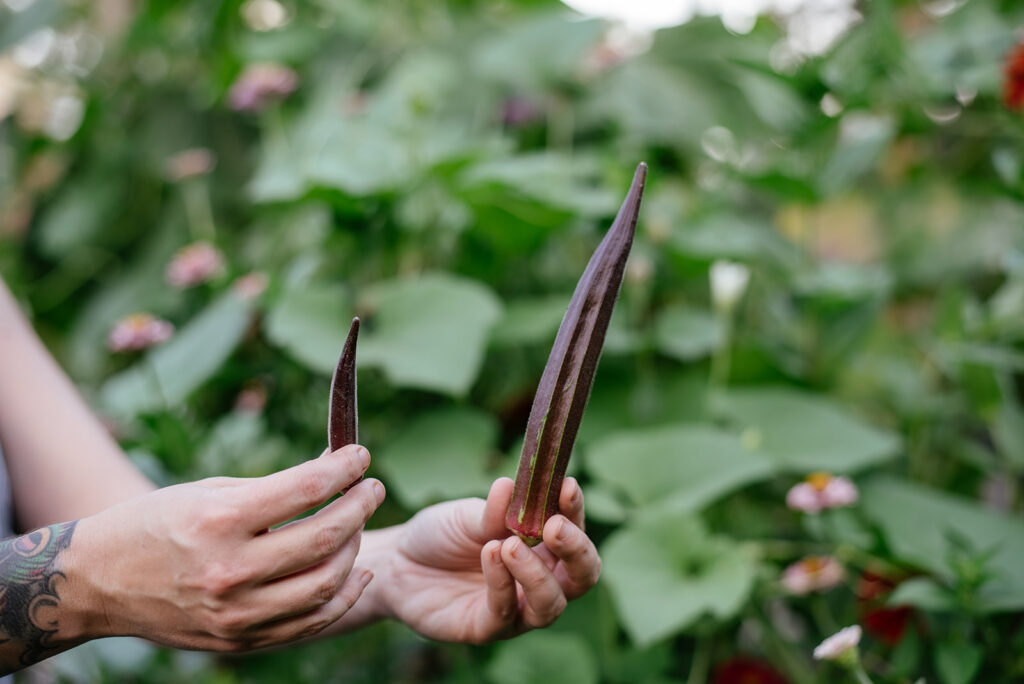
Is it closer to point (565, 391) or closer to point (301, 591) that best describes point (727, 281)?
point (565, 391)

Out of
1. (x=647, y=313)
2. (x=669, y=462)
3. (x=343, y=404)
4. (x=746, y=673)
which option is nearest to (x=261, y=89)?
(x=647, y=313)

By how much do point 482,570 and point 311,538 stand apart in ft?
0.45

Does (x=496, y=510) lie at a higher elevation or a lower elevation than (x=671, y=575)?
higher

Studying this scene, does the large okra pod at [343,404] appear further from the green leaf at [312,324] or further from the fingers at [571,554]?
the green leaf at [312,324]

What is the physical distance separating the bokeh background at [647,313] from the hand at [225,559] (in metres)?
0.40

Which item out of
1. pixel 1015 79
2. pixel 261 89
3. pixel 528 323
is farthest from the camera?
pixel 261 89

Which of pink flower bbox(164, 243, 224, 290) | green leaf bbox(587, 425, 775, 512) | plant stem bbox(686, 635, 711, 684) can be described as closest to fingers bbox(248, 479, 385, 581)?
green leaf bbox(587, 425, 775, 512)

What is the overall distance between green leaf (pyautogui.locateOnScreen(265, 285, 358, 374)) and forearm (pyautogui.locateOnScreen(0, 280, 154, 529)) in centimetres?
27

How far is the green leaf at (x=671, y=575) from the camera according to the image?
72cm

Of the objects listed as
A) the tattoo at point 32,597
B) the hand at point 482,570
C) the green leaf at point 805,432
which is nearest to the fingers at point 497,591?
the hand at point 482,570

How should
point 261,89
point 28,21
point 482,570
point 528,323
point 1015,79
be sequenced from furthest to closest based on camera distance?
1. point 28,21
2. point 261,89
3. point 528,323
4. point 1015,79
5. point 482,570

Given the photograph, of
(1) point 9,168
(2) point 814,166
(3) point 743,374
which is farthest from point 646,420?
(1) point 9,168

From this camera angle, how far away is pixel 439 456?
3.07 ft

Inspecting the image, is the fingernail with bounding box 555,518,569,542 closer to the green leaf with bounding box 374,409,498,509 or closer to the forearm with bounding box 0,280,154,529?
the forearm with bounding box 0,280,154,529
